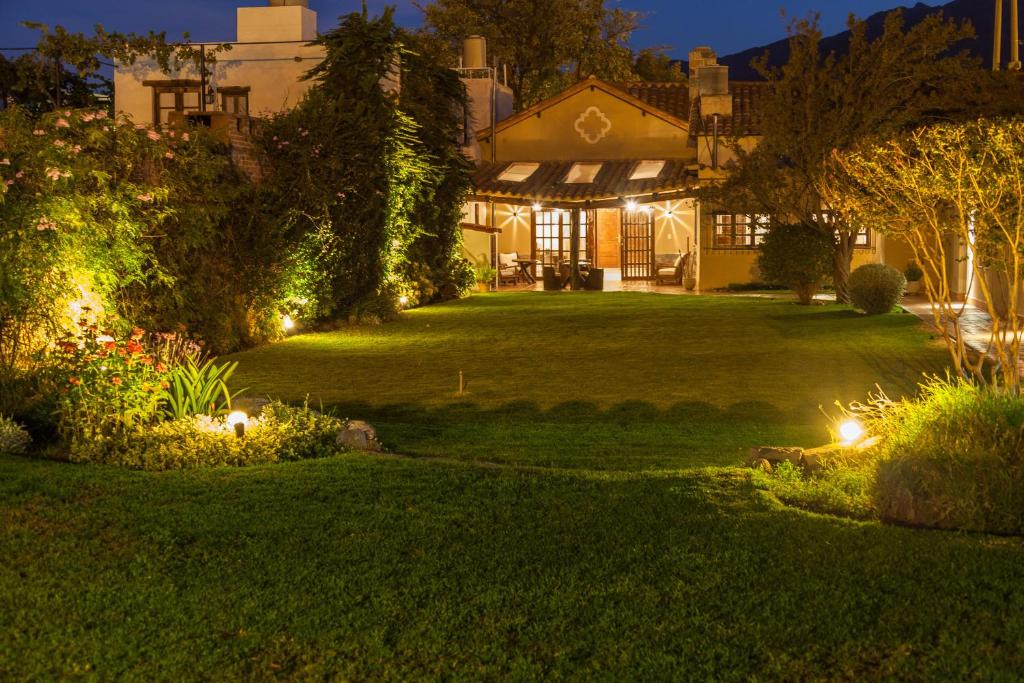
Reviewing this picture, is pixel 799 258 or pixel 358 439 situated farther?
pixel 799 258

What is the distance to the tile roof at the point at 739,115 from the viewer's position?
29250mm

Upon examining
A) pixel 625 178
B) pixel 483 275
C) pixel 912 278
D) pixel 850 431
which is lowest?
pixel 850 431

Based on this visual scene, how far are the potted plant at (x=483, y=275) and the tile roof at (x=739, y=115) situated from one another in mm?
6532

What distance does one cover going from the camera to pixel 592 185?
3056cm

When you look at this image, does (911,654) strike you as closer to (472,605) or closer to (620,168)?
(472,605)

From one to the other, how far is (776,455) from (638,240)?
2754cm

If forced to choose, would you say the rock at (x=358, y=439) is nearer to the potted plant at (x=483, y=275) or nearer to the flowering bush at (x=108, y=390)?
the flowering bush at (x=108, y=390)

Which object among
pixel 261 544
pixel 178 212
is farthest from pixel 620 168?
pixel 261 544

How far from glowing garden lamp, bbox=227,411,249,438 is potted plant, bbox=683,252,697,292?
21235 millimetres

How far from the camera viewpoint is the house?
2892 cm

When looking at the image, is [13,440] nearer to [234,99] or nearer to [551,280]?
[234,99]

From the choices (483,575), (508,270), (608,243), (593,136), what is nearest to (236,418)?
(483,575)

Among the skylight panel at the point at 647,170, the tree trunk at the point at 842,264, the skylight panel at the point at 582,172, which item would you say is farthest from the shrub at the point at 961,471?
the skylight panel at the point at 582,172

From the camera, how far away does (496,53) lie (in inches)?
1807
